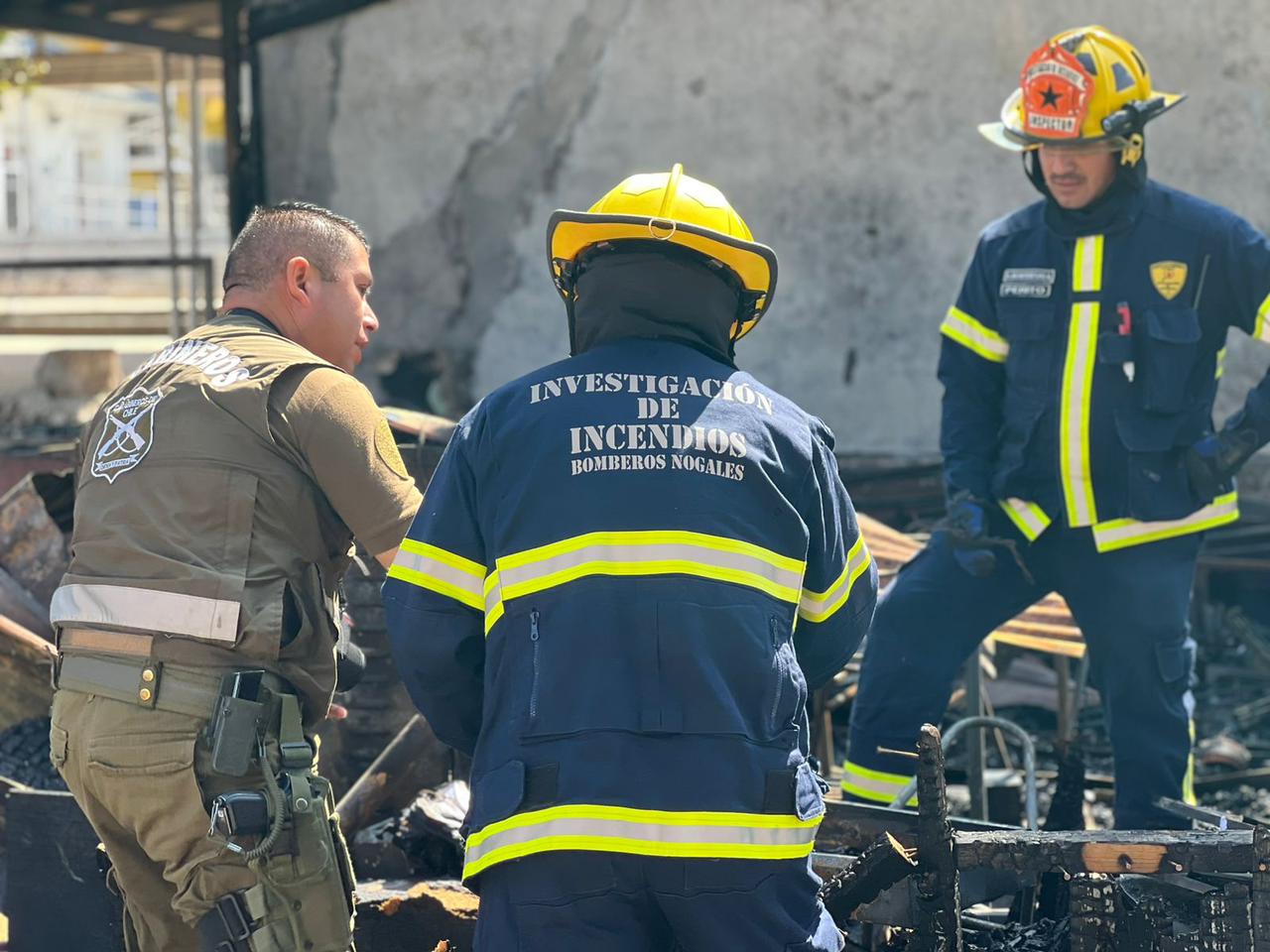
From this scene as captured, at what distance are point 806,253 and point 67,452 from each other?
14.0ft

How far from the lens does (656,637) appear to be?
109 inches

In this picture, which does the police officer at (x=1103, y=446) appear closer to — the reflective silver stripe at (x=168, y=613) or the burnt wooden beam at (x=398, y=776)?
the burnt wooden beam at (x=398, y=776)

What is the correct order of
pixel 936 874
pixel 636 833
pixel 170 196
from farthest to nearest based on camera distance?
pixel 170 196, pixel 936 874, pixel 636 833

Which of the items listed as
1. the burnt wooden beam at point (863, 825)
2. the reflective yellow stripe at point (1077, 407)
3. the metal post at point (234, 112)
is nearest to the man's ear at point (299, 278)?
the burnt wooden beam at point (863, 825)

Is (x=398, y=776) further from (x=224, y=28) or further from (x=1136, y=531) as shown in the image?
(x=224, y=28)

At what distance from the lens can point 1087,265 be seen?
4.80 m

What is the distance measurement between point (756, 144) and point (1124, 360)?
4.73m

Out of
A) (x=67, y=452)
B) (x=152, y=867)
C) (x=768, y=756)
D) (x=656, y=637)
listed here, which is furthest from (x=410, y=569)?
(x=67, y=452)

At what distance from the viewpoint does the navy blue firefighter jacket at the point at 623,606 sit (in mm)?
2756

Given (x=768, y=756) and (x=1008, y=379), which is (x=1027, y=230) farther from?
(x=768, y=756)

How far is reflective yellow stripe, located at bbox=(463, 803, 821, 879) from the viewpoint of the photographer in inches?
107

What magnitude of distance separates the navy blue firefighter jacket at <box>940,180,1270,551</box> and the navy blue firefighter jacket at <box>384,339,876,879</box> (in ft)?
6.59

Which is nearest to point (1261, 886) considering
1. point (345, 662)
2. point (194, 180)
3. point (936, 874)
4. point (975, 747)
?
point (936, 874)

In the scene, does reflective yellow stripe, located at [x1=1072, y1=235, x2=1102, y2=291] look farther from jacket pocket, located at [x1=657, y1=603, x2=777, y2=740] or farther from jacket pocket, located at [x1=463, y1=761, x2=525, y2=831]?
jacket pocket, located at [x1=463, y1=761, x2=525, y2=831]
